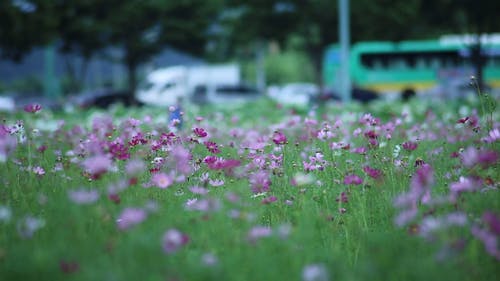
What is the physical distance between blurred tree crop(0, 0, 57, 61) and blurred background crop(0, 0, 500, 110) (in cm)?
3

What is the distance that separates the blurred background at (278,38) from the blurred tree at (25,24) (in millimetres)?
29

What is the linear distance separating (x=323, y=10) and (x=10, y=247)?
944 inches

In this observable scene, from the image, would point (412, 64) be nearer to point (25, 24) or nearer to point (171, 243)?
point (25, 24)

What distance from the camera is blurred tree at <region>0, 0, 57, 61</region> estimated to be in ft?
55.5

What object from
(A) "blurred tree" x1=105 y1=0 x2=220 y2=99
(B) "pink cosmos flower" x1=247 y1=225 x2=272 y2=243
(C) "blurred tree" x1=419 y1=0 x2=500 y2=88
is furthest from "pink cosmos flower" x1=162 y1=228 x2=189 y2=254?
(A) "blurred tree" x1=105 y1=0 x2=220 y2=99

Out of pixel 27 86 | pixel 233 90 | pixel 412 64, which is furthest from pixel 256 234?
pixel 27 86

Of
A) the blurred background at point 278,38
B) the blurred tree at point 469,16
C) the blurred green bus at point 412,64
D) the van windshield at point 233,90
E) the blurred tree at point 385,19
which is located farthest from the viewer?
the van windshield at point 233,90

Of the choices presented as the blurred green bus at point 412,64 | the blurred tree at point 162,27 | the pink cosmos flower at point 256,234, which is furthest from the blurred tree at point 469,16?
the pink cosmos flower at point 256,234

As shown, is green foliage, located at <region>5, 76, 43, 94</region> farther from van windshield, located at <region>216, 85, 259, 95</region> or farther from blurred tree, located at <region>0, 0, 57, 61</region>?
blurred tree, located at <region>0, 0, 57, 61</region>

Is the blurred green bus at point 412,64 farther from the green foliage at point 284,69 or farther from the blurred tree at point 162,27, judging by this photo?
the green foliage at point 284,69

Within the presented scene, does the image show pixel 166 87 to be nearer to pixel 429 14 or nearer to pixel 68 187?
pixel 429 14

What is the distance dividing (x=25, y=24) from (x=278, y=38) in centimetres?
1203

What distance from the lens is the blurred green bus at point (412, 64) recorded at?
29.0m

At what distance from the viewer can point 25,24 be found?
1744 centimetres
